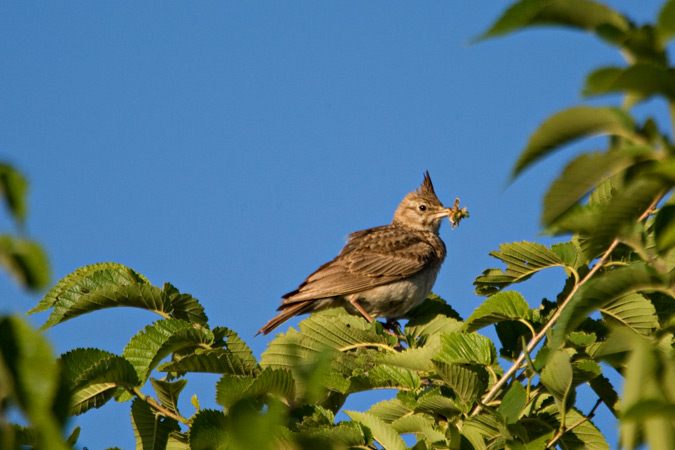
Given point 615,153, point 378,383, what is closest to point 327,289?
point 378,383

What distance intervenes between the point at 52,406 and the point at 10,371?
13 cm

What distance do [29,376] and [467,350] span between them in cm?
295

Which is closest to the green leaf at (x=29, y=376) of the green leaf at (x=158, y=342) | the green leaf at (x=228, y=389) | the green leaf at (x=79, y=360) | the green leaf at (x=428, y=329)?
the green leaf at (x=79, y=360)

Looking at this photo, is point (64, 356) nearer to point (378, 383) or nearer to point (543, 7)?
point (378, 383)

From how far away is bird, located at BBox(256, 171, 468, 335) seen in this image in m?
9.60

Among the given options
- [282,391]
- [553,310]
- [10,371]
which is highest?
[553,310]

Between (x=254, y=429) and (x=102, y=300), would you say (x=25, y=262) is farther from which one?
(x=102, y=300)

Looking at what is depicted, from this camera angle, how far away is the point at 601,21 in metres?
1.31

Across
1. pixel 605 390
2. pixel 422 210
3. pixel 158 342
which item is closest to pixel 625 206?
pixel 605 390

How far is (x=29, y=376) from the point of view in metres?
0.89

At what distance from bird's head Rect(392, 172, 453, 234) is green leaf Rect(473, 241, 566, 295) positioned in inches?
286

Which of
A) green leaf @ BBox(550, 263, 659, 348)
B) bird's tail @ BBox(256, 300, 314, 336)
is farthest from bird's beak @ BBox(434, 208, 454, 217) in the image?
green leaf @ BBox(550, 263, 659, 348)

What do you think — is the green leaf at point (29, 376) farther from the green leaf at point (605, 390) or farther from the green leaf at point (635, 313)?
the green leaf at point (605, 390)

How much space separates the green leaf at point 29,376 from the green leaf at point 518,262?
3.22 metres
